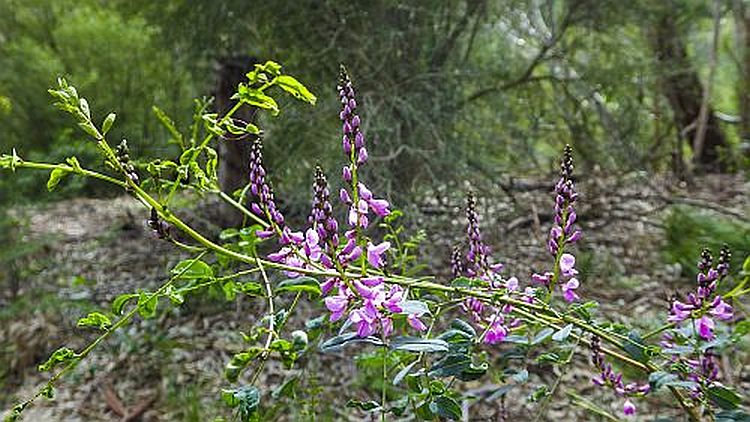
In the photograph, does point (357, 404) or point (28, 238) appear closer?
point (357, 404)

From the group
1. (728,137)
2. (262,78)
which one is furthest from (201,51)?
Answer: (728,137)

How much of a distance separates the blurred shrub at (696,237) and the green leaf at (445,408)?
1.77m

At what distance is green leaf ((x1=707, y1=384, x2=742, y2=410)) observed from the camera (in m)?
0.72

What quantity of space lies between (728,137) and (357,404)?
411 cm

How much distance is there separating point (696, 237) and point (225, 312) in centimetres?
159

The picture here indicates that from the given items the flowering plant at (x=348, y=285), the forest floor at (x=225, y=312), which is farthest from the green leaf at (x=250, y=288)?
the forest floor at (x=225, y=312)

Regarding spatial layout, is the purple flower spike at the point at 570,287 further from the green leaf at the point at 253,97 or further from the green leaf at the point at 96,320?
the green leaf at the point at 96,320

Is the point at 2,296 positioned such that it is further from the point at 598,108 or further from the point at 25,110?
the point at 598,108

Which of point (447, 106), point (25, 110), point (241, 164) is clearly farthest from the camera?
point (25, 110)

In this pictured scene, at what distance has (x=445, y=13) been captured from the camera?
2.43 metres

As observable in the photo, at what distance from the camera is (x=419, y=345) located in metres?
0.68

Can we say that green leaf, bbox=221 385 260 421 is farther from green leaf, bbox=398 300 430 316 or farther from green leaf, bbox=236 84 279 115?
green leaf, bbox=236 84 279 115

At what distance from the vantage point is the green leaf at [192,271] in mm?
714

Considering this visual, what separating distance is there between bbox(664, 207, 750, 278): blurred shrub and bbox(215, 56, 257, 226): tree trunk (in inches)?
Answer: 61.0
